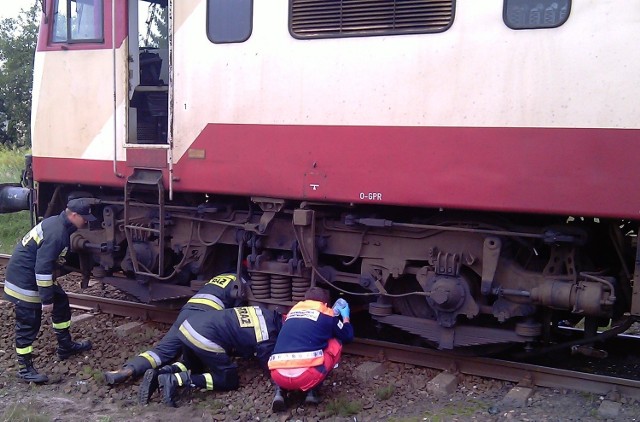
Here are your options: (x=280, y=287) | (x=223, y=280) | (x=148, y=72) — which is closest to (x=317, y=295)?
(x=280, y=287)

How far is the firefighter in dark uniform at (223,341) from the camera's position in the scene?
5445 mm

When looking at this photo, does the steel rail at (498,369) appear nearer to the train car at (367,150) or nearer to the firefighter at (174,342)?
the train car at (367,150)

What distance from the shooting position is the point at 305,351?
201 inches

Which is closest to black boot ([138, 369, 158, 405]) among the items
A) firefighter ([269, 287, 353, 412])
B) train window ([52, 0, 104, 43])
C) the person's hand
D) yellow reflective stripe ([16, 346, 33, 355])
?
firefighter ([269, 287, 353, 412])

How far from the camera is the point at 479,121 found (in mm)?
5027

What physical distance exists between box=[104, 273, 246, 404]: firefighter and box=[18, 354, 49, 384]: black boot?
1.91 ft

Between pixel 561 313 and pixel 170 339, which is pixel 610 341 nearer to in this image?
pixel 561 313

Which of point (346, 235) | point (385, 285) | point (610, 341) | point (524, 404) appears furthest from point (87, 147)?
point (610, 341)

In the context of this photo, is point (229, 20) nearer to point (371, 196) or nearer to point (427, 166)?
point (371, 196)

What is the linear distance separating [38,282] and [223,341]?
1.73 meters

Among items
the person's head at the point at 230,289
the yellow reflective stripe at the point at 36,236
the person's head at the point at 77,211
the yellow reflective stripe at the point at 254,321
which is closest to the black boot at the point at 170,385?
the yellow reflective stripe at the point at 254,321

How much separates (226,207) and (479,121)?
258cm

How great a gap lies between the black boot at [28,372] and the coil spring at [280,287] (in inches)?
81.4

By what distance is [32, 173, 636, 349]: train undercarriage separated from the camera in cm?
527
